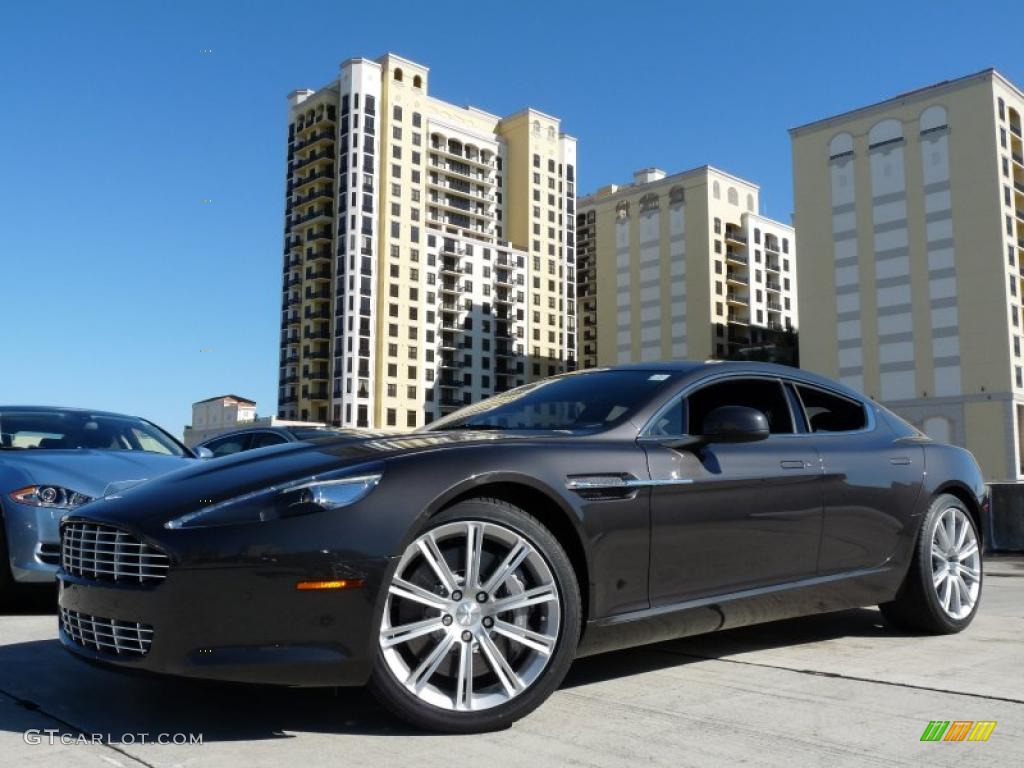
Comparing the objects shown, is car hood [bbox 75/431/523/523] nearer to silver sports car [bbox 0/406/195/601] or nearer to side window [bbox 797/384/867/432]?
side window [bbox 797/384/867/432]

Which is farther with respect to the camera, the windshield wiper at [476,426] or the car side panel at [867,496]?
the car side panel at [867,496]

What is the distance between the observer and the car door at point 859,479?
4.08m

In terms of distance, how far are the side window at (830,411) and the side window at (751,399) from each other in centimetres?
15

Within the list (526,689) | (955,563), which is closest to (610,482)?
(526,689)

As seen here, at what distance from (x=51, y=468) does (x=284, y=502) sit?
346 centimetres

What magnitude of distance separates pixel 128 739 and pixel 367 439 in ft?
3.96

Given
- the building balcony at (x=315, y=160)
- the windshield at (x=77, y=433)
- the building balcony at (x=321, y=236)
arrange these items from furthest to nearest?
the building balcony at (x=315, y=160) → the building balcony at (x=321, y=236) → the windshield at (x=77, y=433)

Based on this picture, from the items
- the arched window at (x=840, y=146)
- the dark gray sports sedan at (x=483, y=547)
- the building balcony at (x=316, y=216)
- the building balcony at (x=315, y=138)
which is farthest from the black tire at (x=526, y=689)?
the building balcony at (x=315, y=138)

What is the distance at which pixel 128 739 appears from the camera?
2.71m

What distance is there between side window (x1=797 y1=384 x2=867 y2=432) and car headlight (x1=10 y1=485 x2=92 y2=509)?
13.2 ft

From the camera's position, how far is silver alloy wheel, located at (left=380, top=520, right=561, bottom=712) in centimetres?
279

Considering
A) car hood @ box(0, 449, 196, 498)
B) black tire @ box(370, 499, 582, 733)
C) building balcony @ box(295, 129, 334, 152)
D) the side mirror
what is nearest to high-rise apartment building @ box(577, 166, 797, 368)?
building balcony @ box(295, 129, 334, 152)

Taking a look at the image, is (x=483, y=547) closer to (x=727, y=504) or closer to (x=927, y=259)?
(x=727, y=504)

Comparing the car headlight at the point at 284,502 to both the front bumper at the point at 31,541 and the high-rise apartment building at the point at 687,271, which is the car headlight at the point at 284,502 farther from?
the high-rise apartment building at the point at 687,271
